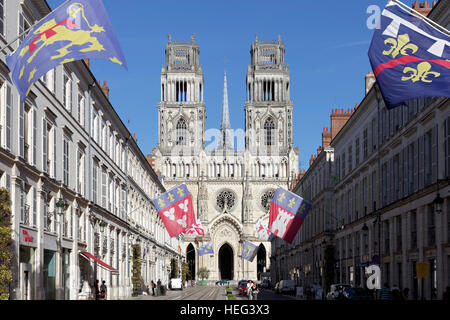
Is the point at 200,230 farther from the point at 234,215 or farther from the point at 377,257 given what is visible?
the point at 234,215

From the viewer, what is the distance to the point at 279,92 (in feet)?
472

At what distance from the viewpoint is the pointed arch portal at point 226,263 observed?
5790 inches

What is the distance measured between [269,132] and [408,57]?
12651 cm

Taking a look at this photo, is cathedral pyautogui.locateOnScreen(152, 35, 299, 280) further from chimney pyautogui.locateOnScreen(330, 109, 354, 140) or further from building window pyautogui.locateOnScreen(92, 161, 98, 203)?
building window pyautogui.locateOnScreen(92, 161, 98, 203)

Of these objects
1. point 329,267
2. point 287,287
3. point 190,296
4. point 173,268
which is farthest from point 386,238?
point 173,268

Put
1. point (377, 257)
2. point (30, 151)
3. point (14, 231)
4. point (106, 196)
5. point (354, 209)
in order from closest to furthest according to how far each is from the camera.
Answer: point (14, 231), point (30, 151), point (377, 257), point (106, 196), point (354, 209)

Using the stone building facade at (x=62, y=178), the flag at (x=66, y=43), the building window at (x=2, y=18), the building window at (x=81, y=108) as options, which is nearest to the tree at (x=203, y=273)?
the stone building facade at (x=62, y=178)

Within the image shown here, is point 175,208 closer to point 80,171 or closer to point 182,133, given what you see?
point 80,171

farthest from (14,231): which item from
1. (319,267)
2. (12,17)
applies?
(319,267)

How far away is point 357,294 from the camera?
39531 mm

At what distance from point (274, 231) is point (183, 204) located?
21.8ft

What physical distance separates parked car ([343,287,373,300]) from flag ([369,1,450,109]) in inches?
973

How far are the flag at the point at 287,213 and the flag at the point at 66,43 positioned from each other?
30595mm

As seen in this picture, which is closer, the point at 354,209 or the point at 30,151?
the point at 30,151
